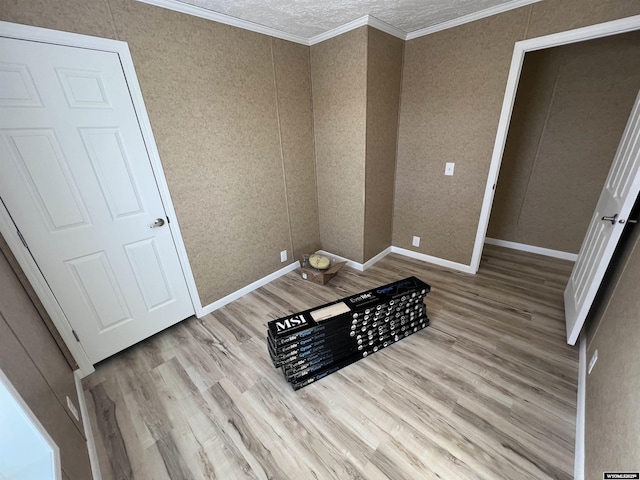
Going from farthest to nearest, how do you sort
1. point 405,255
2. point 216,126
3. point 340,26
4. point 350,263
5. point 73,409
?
1. point 405,255
2. point 350,263
3. point 340,26
4. point 216,126
5. point 73,409

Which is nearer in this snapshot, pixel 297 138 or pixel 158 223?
pixel 158 223

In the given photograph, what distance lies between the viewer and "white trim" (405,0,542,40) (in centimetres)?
195

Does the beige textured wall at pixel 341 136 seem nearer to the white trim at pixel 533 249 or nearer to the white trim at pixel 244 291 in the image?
the white trim at pixel 244 291

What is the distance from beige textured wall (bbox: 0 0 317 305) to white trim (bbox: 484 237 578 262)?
262 centimetres

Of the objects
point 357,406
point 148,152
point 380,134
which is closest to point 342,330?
point 357,406

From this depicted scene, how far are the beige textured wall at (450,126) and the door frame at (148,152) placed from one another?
241 centimetres

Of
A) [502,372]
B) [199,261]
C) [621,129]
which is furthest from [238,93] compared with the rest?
[621,129]

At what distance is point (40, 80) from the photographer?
135 cm

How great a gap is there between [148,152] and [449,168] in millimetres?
2702

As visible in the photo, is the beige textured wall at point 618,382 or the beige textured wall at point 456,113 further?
the beige textured wall at point 456,113

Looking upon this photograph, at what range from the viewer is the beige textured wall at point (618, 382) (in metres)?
0.89

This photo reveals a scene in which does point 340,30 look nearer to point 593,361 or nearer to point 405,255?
point 405,255

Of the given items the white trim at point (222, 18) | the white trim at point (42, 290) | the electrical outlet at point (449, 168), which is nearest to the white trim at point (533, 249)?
the electrical outlet at point (449, 168)

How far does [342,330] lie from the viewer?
5.69 feet
